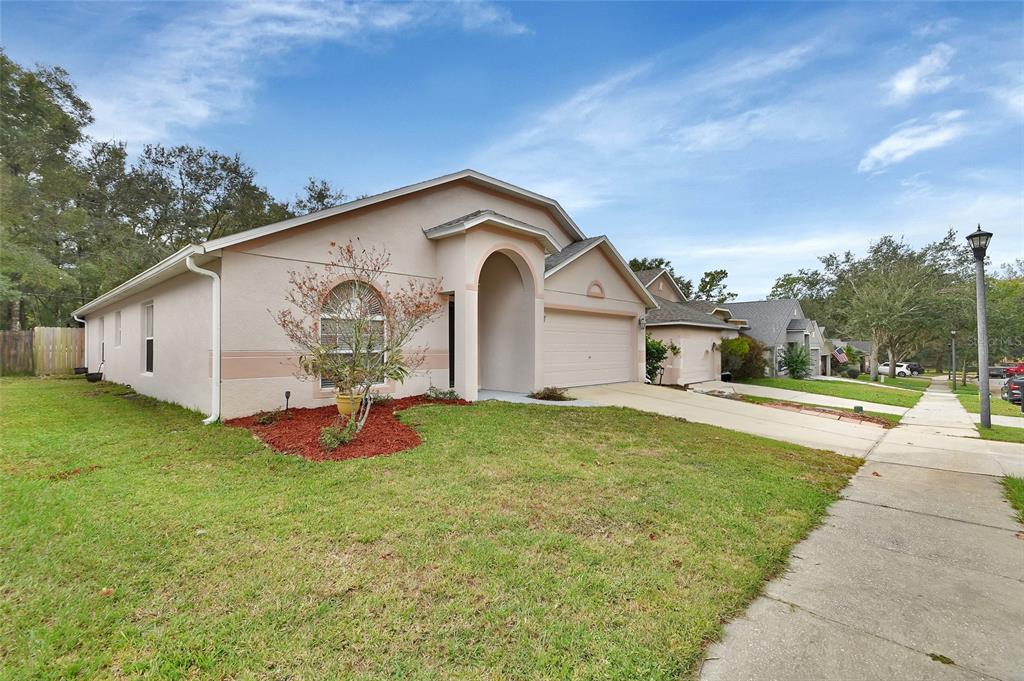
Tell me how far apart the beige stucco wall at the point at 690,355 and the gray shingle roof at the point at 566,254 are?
6021 millimetres

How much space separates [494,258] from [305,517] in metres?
9.66

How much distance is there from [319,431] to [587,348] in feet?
30.4

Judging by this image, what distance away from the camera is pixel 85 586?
290 centimetres

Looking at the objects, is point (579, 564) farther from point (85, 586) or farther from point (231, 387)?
point (231, 387)

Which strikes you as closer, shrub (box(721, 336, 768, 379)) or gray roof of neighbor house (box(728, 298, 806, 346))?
shrub (box(721, 336, 768, 379))

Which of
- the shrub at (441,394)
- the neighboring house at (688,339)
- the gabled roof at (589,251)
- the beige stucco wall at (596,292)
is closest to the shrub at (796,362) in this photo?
the neighboring house at (688,339)

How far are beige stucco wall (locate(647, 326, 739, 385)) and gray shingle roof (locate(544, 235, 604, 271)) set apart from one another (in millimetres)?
6021

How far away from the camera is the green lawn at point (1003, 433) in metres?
8.87

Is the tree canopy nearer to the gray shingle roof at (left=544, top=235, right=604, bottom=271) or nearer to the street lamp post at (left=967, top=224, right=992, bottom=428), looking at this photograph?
the gray shingle roof at (left=544, top=235, right=604, bottom=271)

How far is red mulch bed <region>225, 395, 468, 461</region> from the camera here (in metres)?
6.05

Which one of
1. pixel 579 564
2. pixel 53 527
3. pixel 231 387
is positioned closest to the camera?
pixel 579 564

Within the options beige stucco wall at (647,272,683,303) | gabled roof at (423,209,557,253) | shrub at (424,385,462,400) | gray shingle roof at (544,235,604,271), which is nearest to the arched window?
shrub at (424,385,462,400)

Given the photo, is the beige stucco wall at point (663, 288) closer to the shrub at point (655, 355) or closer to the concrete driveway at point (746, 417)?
the shrub at point (655, 355)

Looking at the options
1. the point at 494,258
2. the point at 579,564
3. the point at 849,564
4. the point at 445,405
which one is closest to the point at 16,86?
the point at 494,258
